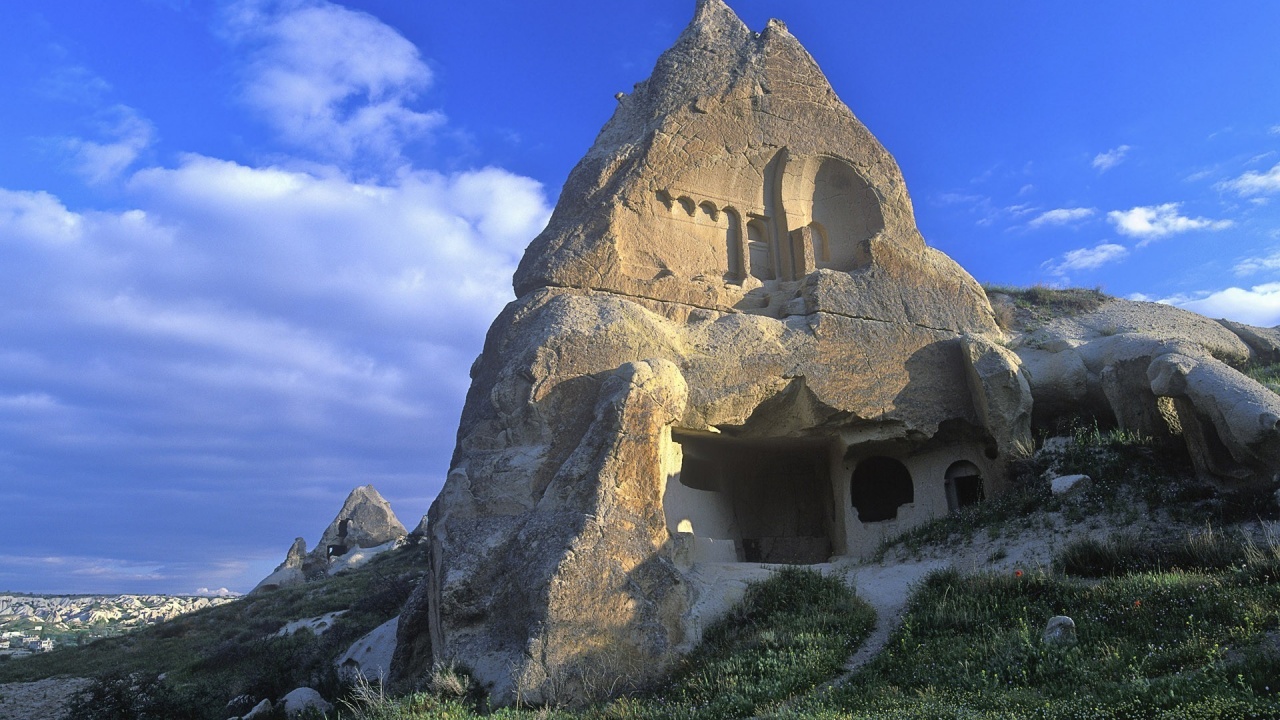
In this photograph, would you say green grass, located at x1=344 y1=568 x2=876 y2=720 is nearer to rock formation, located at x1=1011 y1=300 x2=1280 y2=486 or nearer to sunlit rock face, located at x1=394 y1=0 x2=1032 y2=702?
sunlit rock face, located at x1=394 y1=0 x2=1032 y2=702

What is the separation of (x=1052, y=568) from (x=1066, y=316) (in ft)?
38.3

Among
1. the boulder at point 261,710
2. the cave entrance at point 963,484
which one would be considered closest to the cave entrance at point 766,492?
the cave entrance at point 963,484

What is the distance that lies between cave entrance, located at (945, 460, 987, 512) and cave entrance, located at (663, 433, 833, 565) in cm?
195

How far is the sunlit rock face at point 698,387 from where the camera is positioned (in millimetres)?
9898

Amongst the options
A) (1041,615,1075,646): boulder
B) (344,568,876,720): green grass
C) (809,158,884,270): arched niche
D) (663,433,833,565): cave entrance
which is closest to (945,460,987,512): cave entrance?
(663,433,833,565): cave entrance

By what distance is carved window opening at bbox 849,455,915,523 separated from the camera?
16.0 meters

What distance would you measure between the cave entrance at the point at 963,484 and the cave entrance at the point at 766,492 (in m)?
1.95

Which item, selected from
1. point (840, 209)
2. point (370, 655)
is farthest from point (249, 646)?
point (840, 209)

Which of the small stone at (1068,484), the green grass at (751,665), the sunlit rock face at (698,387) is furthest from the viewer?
the small stone at (1068,484)

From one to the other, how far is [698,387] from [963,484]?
5381 mm

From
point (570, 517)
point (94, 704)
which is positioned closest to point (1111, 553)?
point (570, 517)

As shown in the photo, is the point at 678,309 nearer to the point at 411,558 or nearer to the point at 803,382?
the point at 803,382

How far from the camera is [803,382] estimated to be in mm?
13445

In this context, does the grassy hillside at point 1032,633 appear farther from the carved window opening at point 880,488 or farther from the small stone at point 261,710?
the carved window opening at point 880,488
